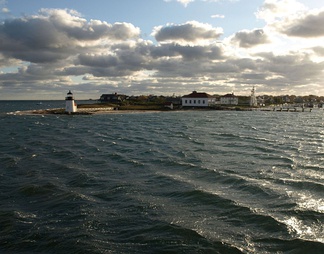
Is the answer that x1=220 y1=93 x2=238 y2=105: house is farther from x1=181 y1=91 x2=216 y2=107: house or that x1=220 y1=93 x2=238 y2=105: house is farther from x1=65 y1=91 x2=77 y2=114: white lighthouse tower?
x1=65 y1=91 x2=77 y2=114: white lighthouse tower

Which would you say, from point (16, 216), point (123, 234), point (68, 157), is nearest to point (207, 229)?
point (123, 234)

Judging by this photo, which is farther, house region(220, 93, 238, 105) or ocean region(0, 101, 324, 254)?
house region(220, 93, 238, 105)

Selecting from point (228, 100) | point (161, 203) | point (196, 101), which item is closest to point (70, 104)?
point (196, 101)

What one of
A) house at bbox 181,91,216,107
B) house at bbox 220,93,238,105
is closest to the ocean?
house at bbox 181,91,216,107

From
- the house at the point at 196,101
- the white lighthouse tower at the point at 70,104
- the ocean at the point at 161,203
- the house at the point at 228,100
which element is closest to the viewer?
the ocean at the point at 161,203

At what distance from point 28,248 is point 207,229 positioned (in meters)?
6.07

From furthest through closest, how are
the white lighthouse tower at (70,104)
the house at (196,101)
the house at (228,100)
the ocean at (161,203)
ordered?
the house at (228,100)
the house at (196,101)
the white lighthouse tower at (70,104)
the ocean at (161,203)

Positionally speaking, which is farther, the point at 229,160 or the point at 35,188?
the point at 229,160

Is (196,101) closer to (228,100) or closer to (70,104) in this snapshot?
(228,100)

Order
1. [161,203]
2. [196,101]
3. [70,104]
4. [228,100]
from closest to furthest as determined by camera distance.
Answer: [161,203], [70,104], [196,101], [228,100]

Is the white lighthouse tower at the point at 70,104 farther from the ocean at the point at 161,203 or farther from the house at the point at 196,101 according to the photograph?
the ocean at the point at 161,203

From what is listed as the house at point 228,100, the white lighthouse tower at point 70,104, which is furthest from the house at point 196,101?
the white lighthouse tower at point 70,104

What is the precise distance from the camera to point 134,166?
2214 cm

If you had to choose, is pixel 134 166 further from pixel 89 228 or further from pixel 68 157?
pixel 89 228
